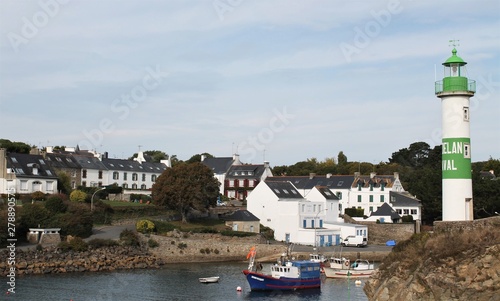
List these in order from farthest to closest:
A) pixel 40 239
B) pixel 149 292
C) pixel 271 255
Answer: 1. pixel 271 255
2. pixel 40 239
3. pixel 149 292

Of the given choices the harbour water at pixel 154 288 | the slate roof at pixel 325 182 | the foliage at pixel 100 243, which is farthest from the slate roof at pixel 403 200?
the foliage at pixel 100 243

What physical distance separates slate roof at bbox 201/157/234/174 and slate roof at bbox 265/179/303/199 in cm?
2142

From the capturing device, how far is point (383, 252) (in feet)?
197

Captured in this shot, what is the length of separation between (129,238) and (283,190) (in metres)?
19.1

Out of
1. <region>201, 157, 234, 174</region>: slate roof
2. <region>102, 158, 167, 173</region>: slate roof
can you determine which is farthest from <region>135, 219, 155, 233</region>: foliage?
<region>201, 157, 234, 174</region>: slate roof

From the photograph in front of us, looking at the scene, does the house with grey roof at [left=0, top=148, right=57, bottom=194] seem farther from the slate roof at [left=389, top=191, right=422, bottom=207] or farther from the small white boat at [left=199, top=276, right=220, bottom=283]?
the slate roof at [left=389, top=191, right=422, bottom=207]

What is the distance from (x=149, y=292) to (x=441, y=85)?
2198cm

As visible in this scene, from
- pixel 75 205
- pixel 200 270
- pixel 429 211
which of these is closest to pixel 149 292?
pixel 200 270

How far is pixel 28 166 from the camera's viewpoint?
69.9m

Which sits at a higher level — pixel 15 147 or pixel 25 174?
pixel 15 147

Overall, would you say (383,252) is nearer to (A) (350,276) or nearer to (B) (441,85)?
(A) (350,276)

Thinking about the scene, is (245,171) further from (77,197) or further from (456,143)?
(456,143)

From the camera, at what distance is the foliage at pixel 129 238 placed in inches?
2194

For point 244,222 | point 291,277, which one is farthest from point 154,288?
point 244,222
